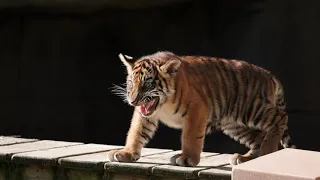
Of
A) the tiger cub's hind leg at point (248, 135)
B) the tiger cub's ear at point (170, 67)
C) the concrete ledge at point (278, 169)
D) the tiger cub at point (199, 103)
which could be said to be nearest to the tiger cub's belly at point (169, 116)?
the tiger cub at point (199, 103)

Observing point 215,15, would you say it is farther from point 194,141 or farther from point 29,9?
point 194,141

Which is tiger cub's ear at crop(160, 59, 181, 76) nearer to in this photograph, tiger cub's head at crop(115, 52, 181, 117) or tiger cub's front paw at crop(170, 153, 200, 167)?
tiger cub's head at crop(115, 52, 181, 117)

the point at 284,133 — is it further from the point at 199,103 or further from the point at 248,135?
the point at 199,103

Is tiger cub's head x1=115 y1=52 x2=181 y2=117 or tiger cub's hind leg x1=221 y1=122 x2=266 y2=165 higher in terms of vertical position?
tiger cub's head x1=115 y1=52 x2=181 y2=117

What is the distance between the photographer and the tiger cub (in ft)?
11.3

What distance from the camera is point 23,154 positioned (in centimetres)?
363

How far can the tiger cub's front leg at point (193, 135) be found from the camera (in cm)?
337

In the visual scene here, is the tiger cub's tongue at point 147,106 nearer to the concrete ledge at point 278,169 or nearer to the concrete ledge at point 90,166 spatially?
the concrete ledge at point 90,166

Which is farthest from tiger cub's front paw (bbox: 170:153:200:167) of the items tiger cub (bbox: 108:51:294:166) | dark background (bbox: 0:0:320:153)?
dark background (bbox: 0:0:320:153)

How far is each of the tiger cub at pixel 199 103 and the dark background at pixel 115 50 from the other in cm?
239

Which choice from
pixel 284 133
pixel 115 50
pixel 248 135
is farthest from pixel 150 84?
pixel 115 50

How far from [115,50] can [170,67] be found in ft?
13.3

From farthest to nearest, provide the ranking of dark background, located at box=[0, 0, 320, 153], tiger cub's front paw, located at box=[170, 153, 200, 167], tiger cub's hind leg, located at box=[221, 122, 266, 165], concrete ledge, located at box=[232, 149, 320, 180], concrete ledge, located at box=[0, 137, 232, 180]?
dark background, located at box=[0, 0, 320, 153], tiger cub's hind leg, located at box=[221, 122, 266, 165], tiger cub's front paw, located at box=[170, 153, 200, 167], concrete ledge, located at box=[0, 137, 232, 180], concrete ledge, located at box=[232, 149, 320, 180]

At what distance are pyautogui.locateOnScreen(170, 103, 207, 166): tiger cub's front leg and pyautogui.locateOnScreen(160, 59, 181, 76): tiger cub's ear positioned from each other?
0.71ft
